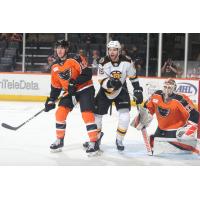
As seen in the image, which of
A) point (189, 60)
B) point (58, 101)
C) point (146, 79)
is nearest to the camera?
point (58, 101)

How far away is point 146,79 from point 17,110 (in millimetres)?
1834

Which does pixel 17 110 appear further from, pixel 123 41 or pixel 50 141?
pixel 50 141

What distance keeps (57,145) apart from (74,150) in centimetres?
15

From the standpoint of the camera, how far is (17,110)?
6.19 m

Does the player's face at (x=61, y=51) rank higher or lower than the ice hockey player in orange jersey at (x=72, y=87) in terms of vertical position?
higher

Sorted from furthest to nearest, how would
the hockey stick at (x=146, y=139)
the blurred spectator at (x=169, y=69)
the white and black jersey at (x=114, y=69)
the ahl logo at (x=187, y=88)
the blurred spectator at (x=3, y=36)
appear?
the blurred spectator at (x=3, y=36), the blurred spectator at (x=169, y=69), the ahl logo at (x=187, y=88), the hockey stick at (x=146, y=139), the white and black jersey at (x=114, y=69)

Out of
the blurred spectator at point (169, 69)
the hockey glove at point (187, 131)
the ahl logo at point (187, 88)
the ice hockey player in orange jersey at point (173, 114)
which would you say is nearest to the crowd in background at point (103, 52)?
the blurred spectator at point (169, 69)

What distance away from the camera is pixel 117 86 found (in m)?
3.69

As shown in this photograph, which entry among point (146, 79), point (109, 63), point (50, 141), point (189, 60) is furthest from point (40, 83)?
point (109, 63)

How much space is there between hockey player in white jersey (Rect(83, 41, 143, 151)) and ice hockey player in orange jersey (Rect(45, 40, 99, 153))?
0.11 m

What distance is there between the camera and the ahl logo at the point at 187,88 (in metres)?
6.19

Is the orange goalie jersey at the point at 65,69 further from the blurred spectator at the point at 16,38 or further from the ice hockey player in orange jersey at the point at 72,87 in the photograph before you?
the blurred spectator at the point at 16,38

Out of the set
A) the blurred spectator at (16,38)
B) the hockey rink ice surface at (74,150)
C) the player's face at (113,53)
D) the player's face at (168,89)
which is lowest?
the hockey rink ice surface at (74,150)

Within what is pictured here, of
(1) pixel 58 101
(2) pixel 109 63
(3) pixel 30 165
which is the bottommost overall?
(3) pixel 30 165
